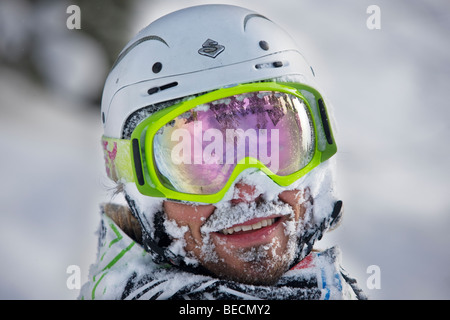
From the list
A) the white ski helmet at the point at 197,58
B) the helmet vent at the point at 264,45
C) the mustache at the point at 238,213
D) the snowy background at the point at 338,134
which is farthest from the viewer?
the snowy background at the point at 338,134

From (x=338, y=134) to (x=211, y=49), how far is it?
1588mm

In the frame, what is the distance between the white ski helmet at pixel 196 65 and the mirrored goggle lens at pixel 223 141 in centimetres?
11

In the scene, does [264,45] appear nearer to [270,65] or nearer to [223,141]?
[270,65]

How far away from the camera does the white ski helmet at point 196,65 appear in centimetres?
248

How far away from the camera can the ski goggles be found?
2387 millimetres

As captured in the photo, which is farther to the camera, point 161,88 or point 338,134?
point 338,134

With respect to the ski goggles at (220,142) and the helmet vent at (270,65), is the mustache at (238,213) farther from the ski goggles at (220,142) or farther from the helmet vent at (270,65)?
the helmet vent at (270,65)

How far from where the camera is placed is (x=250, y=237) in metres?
2.39

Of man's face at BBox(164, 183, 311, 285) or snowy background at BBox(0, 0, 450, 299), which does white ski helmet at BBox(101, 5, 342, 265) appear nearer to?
man's face at BBox(164, 183, 311, 285)

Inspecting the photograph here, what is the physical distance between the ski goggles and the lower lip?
0.58 ft

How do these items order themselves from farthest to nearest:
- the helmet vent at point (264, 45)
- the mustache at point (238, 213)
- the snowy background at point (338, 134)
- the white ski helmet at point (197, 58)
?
the snowy background at point (338, 134) → the helmet vent at point (264, 45) → the white ski helmet at point (197, 58) → the mustache at point (238, 213)

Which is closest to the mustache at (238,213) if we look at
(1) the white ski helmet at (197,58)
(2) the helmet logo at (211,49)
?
(1) the white ski helmet at (197,58)

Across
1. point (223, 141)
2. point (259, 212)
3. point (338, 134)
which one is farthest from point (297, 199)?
point (338, 134)
